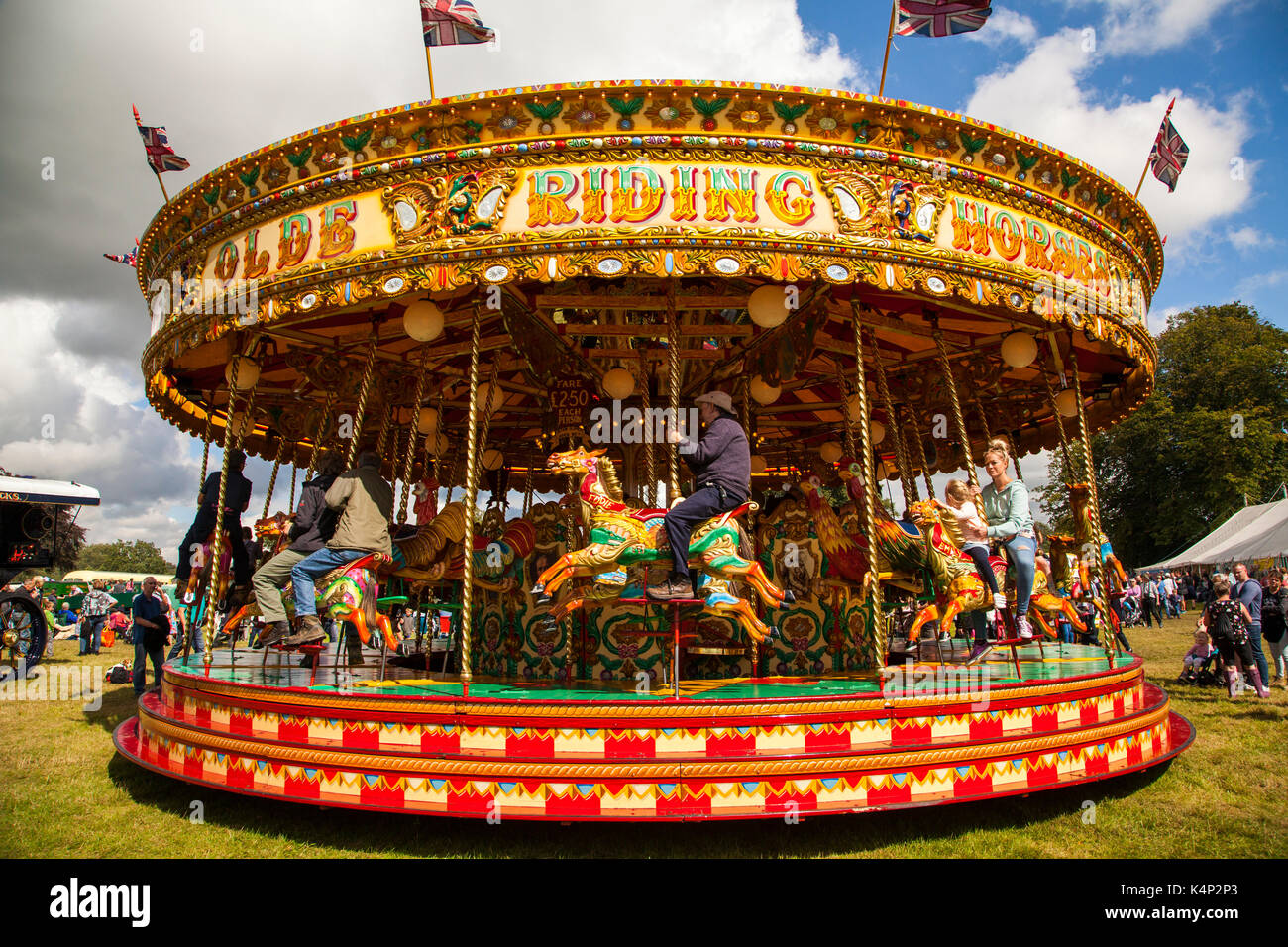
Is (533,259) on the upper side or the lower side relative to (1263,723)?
upper

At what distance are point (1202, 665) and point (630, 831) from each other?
35.1ft

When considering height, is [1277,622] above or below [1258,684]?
above

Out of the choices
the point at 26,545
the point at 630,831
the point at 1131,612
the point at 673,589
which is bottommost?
the point at 1131,612

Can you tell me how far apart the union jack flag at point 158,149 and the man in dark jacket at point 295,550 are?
428cm

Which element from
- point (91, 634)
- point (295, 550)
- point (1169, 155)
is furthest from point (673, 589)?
point (91, 634)

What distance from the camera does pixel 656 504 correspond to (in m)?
7.44

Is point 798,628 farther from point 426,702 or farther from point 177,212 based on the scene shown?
point 177,212

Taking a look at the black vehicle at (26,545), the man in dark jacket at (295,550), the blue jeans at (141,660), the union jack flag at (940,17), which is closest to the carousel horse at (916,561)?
the union jack flag at (940,17)

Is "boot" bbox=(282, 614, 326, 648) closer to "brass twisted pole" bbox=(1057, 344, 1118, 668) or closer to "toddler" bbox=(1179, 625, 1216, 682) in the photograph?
"brass twisted pole" bbox=(1057, 344, 1118, 668)

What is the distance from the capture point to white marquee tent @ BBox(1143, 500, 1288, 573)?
971 inches

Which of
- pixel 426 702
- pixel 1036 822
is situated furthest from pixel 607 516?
pixel 1036 822

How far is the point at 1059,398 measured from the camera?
34.9 ft

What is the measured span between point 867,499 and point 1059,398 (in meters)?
6.08

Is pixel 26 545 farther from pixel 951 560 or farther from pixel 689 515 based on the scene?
pixel 951 560
